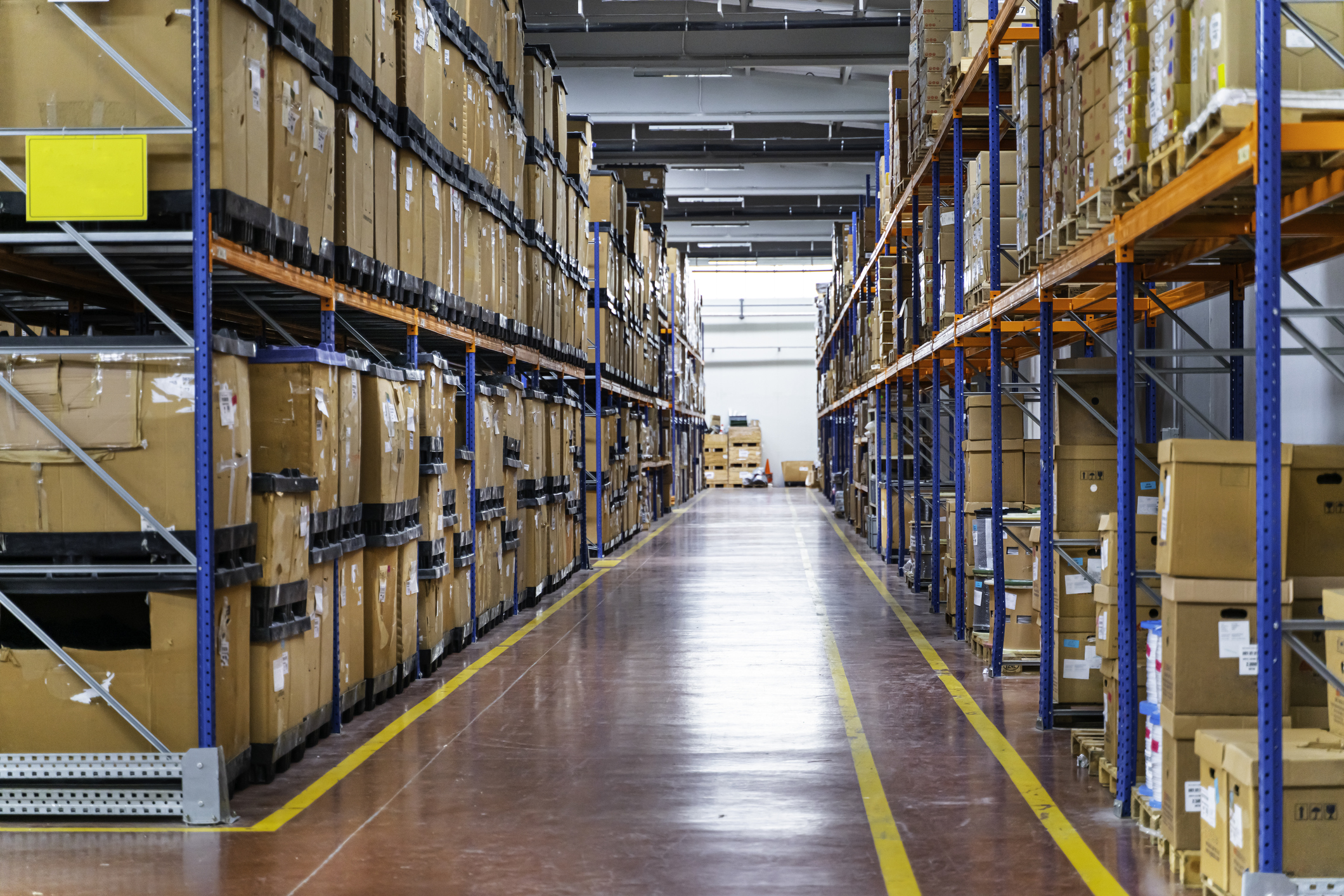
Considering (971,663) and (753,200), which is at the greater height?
(753,200)

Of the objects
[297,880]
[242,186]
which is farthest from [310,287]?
[297,880]

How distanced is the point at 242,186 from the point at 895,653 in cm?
583

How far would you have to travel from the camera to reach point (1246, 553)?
442cm

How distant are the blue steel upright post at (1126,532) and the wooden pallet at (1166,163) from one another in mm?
594

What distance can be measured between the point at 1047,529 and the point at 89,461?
4.81 meters

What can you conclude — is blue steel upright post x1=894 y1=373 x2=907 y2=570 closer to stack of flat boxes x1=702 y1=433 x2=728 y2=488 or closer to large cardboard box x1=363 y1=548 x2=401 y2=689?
large cardboard box x1=363 y1=548 x2=401 y2=689

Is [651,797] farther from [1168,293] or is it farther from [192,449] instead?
[1168,293]

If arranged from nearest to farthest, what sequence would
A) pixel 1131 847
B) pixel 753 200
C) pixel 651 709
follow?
pixel 1131 847
pixel 651 709
pixel 753 200

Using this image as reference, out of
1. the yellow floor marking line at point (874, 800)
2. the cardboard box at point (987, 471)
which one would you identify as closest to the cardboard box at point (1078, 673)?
the yellow floor marking line at point (874, 800)

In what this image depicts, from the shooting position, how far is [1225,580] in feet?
14.5

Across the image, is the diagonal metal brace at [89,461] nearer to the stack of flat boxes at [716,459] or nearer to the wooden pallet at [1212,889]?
the wooden pallet at [1212,889]

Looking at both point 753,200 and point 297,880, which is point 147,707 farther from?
point 753,200

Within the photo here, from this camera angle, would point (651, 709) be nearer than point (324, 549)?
No

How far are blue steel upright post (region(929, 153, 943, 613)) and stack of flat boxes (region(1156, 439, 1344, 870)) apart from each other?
6.08 metres
